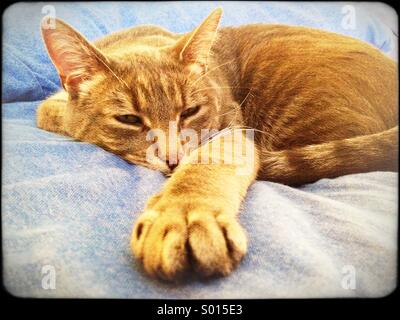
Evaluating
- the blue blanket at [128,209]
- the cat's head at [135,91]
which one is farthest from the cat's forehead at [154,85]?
the blue blanket at [128,209]

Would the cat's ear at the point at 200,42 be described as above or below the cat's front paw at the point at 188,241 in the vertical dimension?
above

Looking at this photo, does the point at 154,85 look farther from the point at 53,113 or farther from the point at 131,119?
the point at 53,113

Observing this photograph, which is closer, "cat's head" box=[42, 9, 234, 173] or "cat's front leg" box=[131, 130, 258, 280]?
"cat's front leg" box=[131, 130, 258, 280]

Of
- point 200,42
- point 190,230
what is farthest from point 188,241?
point 200,42

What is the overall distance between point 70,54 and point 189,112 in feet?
0.89

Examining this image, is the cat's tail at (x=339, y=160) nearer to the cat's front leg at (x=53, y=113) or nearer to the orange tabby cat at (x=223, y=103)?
the orange tabby cat at (x=223, y=103)

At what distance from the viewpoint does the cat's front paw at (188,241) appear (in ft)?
2.42

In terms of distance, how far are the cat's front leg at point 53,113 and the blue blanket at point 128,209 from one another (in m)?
0.02

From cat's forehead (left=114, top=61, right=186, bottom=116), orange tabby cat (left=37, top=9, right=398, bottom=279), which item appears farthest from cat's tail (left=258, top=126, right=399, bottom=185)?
cat's forehead (left=114, top=61, right=186, bottom=116)

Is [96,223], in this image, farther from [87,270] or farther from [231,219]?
[231,219]

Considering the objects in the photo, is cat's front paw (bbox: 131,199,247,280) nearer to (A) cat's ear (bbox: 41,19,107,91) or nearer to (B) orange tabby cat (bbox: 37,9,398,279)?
(B) orange tabby cat (bbox: 37,9,398,279)

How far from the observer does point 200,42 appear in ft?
3.20

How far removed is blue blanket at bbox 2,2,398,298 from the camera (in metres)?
0.80

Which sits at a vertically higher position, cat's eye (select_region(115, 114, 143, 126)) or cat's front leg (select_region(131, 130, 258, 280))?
cat's eye (select_region(115, 114, 143, 126))
